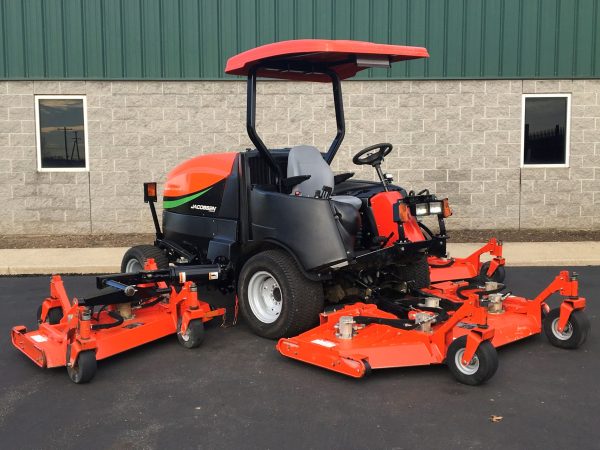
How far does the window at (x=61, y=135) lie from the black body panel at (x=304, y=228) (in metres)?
6.86

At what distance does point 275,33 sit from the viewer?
11.2 metres

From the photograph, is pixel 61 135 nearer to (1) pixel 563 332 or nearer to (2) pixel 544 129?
(2) pixel 544 129

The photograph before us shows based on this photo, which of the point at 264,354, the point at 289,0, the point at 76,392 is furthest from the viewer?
the point at 289,0

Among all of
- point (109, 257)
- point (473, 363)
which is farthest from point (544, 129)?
point (473, 363)

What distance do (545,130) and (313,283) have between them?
7.87 meters

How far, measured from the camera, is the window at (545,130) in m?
11.5

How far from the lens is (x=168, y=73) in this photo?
11.2m

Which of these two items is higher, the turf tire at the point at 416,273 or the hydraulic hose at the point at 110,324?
the turf tire at the point at 416,273

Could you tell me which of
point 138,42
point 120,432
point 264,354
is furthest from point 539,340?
point 138,42

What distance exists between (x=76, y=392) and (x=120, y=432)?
0.80 meters

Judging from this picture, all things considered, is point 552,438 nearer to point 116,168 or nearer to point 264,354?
point 264,354

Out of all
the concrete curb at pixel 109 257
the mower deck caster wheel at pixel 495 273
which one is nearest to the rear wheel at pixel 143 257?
the concrete curb at pixel 109 257

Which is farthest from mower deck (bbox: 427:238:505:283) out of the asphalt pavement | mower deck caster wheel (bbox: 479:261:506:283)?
the asphalt pavement

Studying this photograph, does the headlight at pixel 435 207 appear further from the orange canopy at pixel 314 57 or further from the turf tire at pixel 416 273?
the orange canopy at pixel 314 57
